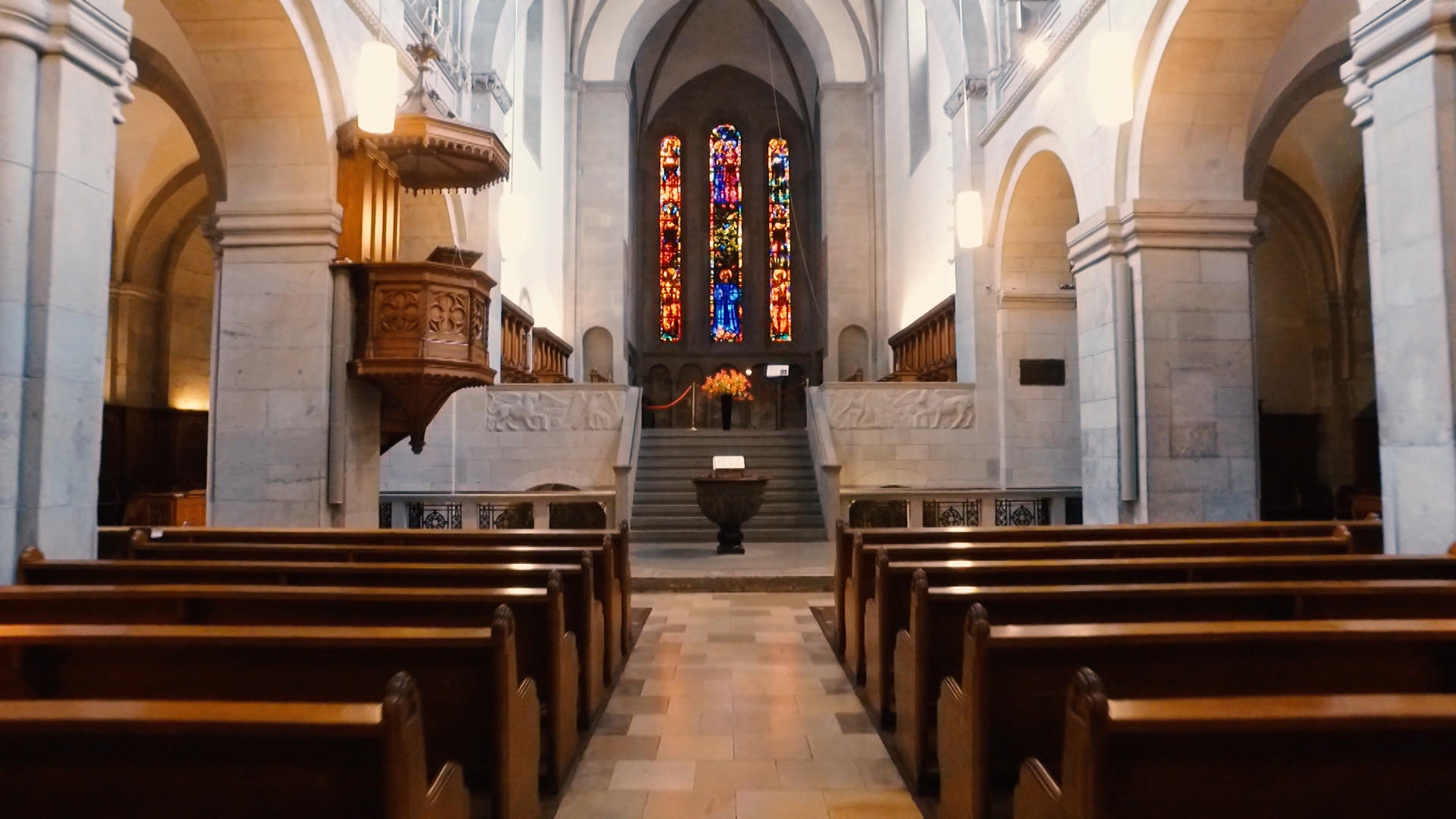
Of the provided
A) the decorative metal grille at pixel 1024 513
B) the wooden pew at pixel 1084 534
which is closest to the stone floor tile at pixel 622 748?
the wooden pew at pixel 1084 534

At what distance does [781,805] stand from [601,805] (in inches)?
22.4

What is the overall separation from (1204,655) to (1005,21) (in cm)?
969

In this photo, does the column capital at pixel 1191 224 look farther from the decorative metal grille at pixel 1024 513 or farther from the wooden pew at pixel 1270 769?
the wooden pew at pixel 1270 769

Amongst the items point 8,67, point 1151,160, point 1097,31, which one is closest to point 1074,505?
point 1151,160

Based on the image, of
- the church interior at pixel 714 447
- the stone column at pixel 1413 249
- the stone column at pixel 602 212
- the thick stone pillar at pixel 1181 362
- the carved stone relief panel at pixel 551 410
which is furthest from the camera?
the stone column at pixel 602 212

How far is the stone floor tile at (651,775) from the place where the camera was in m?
2.78

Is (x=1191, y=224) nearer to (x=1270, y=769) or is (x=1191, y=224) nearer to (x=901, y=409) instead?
(x=901, y=409)

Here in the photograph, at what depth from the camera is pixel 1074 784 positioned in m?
1.45

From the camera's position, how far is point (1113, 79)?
574 centimetres

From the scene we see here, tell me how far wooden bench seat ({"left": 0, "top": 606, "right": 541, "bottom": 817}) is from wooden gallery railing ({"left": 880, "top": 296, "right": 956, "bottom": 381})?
10180 millimetres

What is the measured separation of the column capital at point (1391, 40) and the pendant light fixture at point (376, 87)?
557cm

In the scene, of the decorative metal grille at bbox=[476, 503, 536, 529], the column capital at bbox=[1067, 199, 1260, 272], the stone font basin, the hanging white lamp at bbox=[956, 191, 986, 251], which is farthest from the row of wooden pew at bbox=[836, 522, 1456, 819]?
the hanging white lamp at bbox=[956, 191, 986, 251]

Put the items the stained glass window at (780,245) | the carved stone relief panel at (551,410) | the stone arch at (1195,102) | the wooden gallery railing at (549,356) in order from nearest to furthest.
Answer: the stone arch at (1195,102) → the carved stone relief panel at (551,410) → the wooden gallery railing at (549,356) → the stained glass window at (780,245)

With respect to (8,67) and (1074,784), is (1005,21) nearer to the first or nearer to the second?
(8,67)
